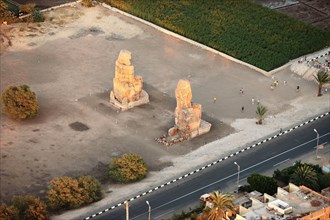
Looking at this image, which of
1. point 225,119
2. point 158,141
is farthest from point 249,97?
point 158,141

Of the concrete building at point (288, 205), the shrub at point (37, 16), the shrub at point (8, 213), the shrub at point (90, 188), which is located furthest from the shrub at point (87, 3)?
the shrub at point (8, 213)

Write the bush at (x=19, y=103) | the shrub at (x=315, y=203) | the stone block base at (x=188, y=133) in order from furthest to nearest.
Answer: the bush at (x=19, y=103) → the stone block base at (x=188, y=133) → the shrub at (x=315, y=203)

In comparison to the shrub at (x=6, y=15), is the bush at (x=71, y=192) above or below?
above

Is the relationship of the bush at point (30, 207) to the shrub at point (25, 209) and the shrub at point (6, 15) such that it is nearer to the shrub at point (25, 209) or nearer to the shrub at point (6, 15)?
the shrub at point (25, 209)

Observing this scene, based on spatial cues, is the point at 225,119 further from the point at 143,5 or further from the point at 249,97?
the point at 143,5

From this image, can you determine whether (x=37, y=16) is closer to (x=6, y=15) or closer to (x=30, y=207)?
(x=6, y=15)

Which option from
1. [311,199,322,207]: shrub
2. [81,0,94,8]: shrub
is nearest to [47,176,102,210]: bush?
[311,199,322,207]: shrub

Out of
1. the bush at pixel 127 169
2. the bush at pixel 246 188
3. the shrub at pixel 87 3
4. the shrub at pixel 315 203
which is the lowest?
the shrub at pixel 87 3
